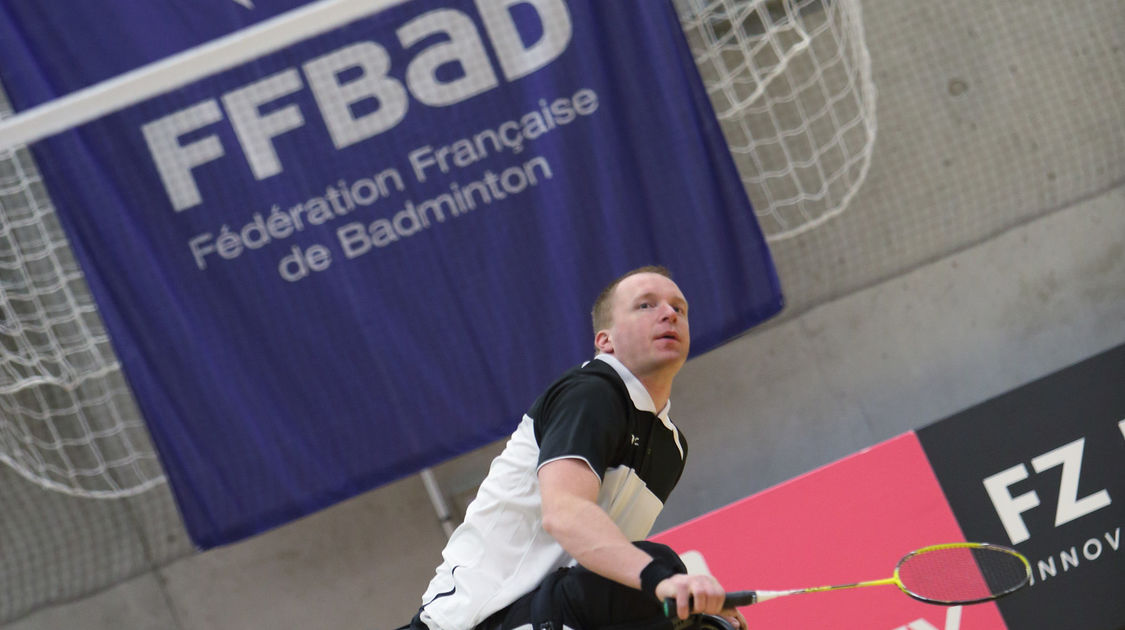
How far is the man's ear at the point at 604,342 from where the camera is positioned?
277 cm

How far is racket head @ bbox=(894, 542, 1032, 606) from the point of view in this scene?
2980 mm

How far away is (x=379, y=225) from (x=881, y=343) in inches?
104

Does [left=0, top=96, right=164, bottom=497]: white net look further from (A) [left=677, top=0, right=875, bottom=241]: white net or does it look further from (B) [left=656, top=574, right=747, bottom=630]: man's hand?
(B) [left=656, top=574, right=747, bottom=630]: man's hand

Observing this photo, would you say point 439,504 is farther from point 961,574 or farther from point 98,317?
point 961,574

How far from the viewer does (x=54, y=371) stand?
4961mm

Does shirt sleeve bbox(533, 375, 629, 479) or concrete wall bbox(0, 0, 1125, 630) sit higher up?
shirt sleeve bbox(533, 375, 629, 479)

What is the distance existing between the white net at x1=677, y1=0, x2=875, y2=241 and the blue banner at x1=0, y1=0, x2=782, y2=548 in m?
0.70

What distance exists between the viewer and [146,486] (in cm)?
490

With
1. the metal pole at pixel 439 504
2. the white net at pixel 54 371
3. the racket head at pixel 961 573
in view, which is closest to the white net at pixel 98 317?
the white net at pixel 54 371

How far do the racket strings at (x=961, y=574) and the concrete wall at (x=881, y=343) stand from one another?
218 cm

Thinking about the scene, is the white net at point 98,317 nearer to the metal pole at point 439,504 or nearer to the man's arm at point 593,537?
the metal pole at point 439,504

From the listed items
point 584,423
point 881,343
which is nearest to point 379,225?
point 584,423

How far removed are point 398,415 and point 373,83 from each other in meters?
1.42

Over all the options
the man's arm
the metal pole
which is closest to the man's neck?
the man's arm
